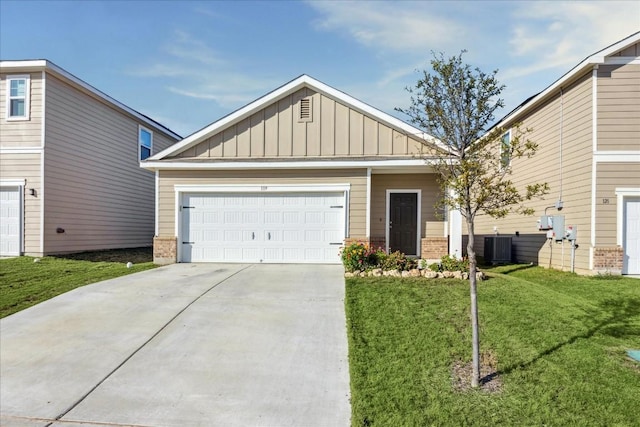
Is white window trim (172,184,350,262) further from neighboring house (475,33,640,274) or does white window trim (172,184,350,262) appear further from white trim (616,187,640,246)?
white trim (616,187,640,246)

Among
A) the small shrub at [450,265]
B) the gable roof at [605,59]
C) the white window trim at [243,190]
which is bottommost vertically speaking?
the small shrub at [450,265]

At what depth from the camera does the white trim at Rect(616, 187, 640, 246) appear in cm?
984

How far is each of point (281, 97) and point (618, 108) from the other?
8.91 metres

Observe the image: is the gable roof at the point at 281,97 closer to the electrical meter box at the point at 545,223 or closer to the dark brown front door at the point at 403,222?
the dark brown front door at the point at 403,222

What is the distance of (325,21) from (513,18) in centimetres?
545

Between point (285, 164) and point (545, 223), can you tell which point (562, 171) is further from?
point (285, 164)

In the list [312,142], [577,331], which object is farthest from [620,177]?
[312,142]

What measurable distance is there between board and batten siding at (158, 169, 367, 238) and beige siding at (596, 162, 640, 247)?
589 centimetres

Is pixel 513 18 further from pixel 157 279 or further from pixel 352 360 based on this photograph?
pixel 157 279

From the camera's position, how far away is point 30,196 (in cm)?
1222

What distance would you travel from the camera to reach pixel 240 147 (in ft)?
38.4

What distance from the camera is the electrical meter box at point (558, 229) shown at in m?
11.0

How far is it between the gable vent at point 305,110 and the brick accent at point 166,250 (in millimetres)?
5187

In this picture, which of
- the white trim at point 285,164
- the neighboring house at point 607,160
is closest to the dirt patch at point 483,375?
the white trim at point 285,164
